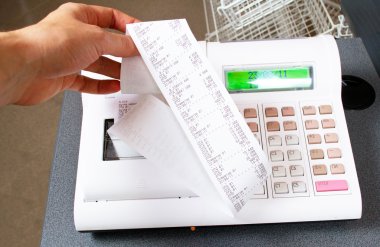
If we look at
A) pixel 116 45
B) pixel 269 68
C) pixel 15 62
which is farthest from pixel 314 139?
pixel 15 62

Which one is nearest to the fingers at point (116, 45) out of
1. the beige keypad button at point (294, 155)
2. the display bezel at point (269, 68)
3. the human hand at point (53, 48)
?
the human hand at point (53, 48)

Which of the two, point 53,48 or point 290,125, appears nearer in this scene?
point 53,48

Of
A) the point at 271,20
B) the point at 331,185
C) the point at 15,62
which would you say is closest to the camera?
the point at 15,62

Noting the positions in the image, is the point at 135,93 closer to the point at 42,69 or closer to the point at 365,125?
the point at 42,69

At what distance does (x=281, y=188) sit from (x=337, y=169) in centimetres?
8

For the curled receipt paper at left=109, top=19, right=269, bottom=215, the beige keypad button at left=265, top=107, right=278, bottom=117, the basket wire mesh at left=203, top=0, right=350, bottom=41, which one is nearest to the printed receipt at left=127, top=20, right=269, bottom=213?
the curled receipt paper at left=109, top=19, right=269, bottom=215

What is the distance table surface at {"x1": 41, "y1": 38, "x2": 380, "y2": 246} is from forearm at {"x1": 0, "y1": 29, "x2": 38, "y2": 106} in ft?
0.70

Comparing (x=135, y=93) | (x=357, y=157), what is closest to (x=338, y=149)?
(x=357, y=157)

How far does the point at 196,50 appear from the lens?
0.59 metres

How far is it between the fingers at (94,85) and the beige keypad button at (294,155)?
0.28 m

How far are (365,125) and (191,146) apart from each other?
31 cm

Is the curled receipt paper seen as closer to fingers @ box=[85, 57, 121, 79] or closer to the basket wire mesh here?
fingers @ box=[85, 57, 121, 79]

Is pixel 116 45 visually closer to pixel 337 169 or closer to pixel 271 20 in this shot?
pixel 337 169

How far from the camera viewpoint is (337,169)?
2.03 feet
